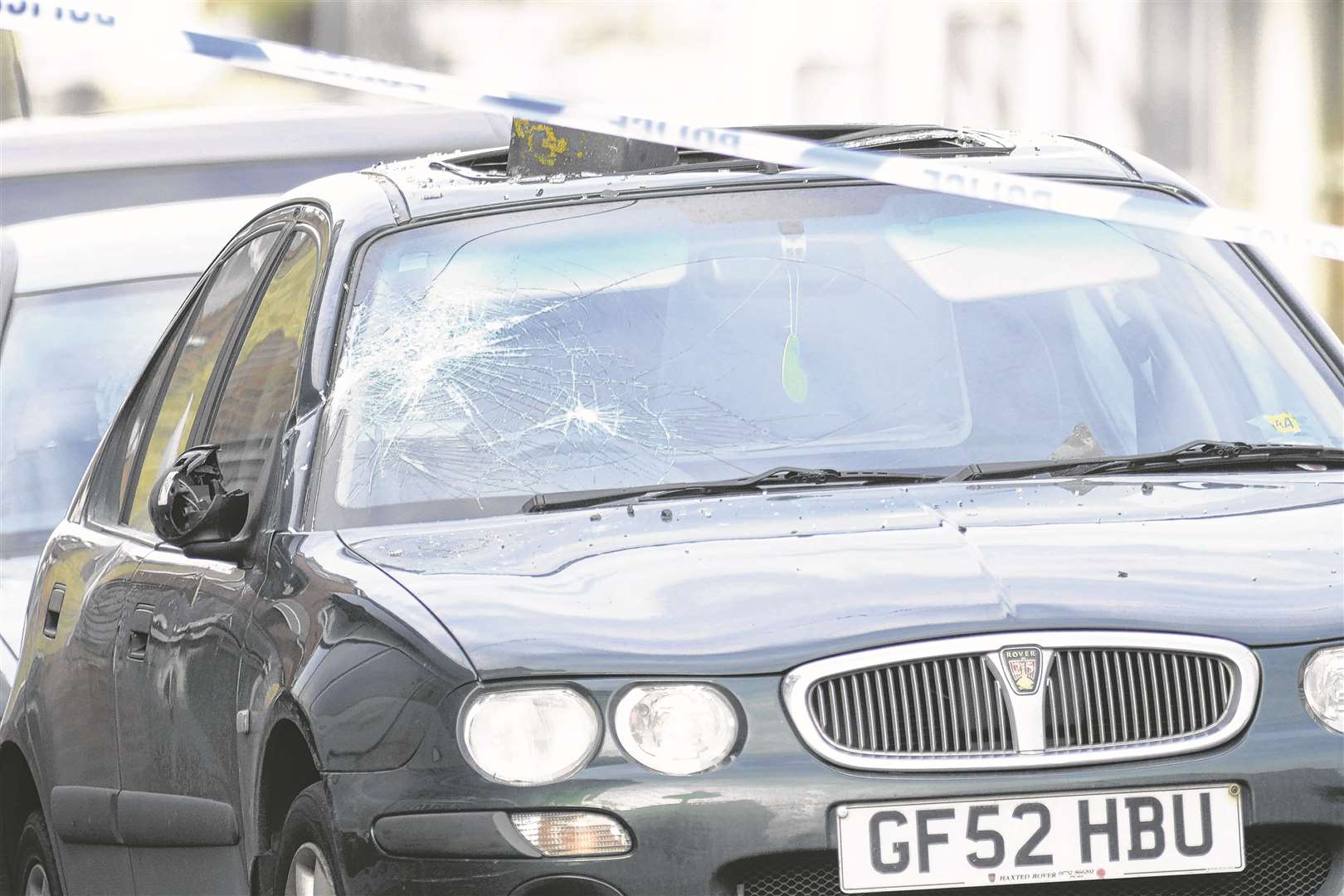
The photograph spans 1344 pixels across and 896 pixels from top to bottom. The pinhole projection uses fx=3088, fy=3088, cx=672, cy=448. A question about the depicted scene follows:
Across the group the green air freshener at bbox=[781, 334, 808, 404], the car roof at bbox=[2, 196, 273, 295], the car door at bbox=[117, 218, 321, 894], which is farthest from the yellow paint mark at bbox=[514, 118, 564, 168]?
the car roof at bbox=[2, 196, 273, 295]

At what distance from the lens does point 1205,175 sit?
19.4 metres

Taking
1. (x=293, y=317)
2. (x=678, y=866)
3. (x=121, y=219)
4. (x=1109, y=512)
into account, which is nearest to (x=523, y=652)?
(x=678, y=866)

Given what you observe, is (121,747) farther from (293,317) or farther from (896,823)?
(896,823)

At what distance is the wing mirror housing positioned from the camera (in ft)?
16.3

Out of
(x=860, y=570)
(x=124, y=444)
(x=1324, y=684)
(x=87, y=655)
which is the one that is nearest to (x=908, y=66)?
(x=124, y=444)

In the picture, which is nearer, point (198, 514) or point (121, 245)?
point (198, 514)

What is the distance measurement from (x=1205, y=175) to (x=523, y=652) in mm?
15793

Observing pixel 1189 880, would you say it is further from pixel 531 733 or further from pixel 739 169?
pixel 739 169

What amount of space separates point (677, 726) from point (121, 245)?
209 inches

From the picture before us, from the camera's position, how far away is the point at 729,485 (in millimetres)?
4797

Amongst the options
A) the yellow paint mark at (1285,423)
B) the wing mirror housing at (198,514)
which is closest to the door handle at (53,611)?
the wing mirror housing at (198,514)

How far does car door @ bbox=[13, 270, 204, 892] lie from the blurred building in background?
41.5ft

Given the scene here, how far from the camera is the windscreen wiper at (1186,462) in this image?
4.87m

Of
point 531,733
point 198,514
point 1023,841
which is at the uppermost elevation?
point 198,514
